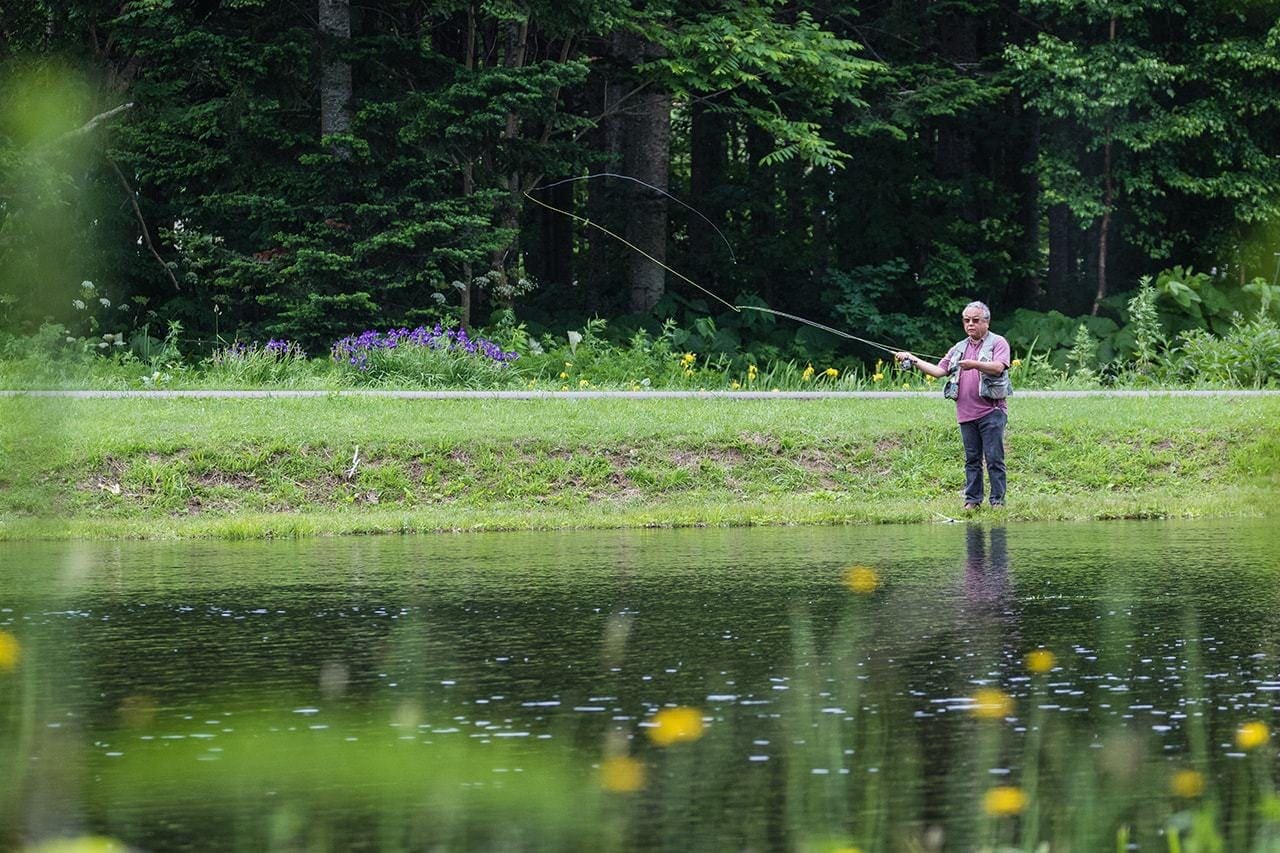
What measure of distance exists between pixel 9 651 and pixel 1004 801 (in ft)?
15.7

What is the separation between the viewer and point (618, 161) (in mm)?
29422

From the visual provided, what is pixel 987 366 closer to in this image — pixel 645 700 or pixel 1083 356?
pixel 645 700

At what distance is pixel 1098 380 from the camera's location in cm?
2214

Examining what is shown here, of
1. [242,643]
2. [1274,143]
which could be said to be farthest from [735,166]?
[242,643]

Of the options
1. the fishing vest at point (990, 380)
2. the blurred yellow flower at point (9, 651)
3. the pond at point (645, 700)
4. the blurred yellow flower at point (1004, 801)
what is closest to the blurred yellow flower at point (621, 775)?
the pond at point (645, 700)

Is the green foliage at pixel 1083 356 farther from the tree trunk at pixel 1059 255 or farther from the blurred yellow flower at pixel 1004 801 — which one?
the blurred yellow flower at pixel 1004 801

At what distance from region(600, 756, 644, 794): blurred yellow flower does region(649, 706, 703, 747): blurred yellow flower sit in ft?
0.81

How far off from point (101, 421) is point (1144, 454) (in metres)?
8.76

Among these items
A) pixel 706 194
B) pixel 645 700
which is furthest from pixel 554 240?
pixel 645 700

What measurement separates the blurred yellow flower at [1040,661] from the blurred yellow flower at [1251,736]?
116 centimetres

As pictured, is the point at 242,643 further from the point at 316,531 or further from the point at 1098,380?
the point at 1098,380

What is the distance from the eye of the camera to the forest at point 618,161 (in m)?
24.4

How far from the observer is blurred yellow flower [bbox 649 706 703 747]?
607 centimetres

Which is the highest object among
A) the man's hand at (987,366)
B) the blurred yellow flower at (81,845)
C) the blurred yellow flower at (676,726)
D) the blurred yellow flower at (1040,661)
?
the man's hand at (987,366)
